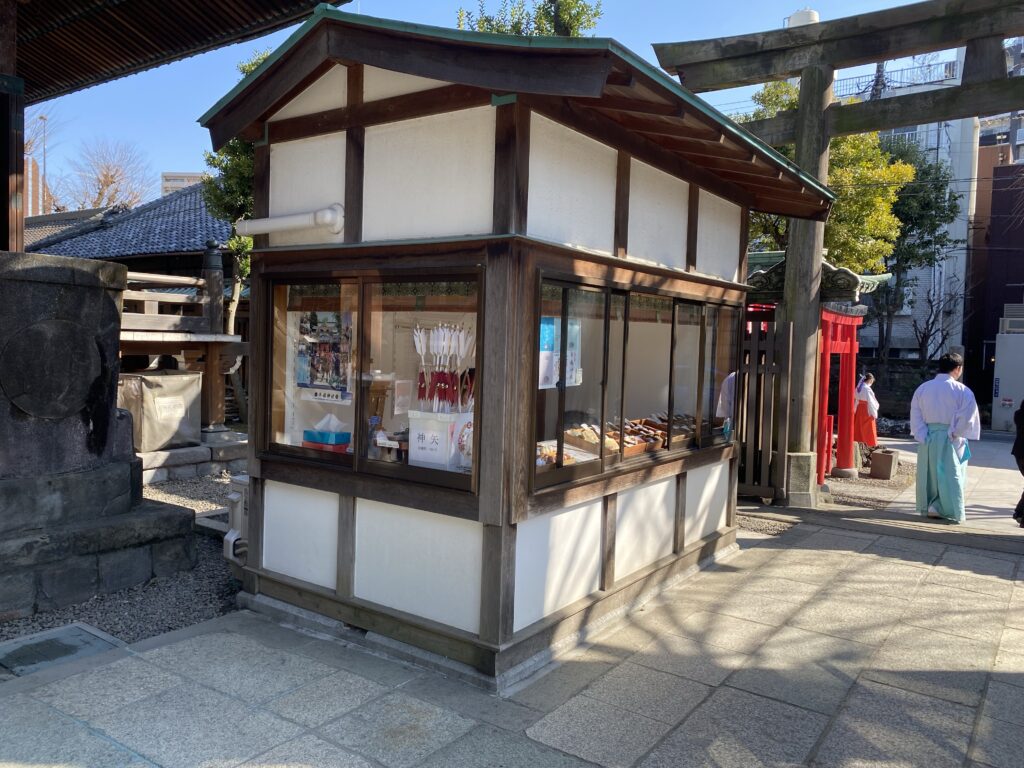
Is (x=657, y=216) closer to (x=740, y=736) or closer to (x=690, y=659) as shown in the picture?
(x=690, y=659)

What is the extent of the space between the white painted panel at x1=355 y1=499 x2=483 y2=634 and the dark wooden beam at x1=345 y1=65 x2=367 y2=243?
1733 millimetres

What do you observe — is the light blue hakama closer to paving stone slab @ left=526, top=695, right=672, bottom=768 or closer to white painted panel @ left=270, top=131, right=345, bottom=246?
paving stone slab @ left=526, top=695, right=672, bottom=768

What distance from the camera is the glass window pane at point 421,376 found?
4.36 m

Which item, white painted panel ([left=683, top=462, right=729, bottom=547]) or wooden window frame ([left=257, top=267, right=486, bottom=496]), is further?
white painted panel ([left=683, top=462, right=729, bottom=547])

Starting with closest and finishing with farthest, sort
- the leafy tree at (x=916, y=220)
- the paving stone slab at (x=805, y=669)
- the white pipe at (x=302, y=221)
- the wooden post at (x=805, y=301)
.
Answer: the paving stone slab at (x=805, y=669) → the white pipe at (x=302, y=221) → the wooden post at (x=805, y=301) → the leafy tree at (x=916, y=220)

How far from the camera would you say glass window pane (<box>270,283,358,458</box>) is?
4816mm

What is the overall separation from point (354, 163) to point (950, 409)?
7321mm

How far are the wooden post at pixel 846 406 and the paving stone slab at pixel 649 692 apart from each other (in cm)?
840

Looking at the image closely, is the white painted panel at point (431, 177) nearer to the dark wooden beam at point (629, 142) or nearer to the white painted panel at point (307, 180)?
the white painted panel at point (307, 180)

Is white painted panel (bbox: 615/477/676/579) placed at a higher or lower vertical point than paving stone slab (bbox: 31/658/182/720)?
higher

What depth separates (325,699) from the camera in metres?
3.82

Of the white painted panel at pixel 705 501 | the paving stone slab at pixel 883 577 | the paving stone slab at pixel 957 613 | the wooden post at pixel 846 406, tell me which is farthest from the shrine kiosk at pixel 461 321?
the wooden post at pixel 846 406

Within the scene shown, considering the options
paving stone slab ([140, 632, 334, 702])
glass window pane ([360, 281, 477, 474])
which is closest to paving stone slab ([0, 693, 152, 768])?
paving stone slab ([140, 632, 334, 702])

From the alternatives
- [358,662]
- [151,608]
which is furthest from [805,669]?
[151,608]
